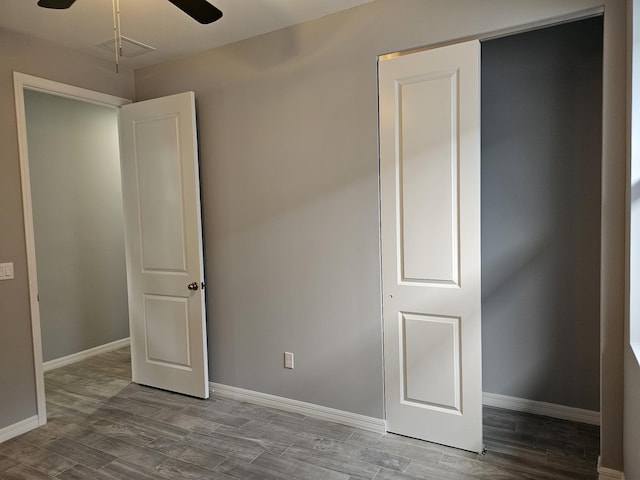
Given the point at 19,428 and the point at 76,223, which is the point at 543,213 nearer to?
the point at 19,428

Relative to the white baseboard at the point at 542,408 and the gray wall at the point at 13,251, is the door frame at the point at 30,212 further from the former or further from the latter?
the white baseboard at the point at 542,408

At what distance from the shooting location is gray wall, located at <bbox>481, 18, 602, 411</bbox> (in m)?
2.69

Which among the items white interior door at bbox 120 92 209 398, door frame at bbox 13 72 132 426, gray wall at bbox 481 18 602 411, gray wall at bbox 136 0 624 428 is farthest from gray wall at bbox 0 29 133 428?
gray wall at bbox 481 18 602 411

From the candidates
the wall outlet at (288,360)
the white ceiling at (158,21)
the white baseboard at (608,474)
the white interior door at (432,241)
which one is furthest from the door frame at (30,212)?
the white baseboard at (608,474)

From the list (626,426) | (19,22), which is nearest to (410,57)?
(626,426)

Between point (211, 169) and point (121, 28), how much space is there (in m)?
1.09

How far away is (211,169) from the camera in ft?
10.7

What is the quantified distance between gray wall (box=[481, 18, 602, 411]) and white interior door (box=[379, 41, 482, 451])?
2.39 ft

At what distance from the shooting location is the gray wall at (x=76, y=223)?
404 centimetres

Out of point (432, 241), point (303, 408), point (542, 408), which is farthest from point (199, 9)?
point (542, 408)

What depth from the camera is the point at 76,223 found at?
4.34m

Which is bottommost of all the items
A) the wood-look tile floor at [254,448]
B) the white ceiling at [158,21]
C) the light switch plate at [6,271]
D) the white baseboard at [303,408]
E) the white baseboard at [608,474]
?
the wood-look tile floor at [254,448]

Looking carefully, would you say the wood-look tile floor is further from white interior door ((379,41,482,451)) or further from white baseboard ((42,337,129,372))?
white baseboard ((42,337,129,372))

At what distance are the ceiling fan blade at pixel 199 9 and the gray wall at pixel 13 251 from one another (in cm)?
174
